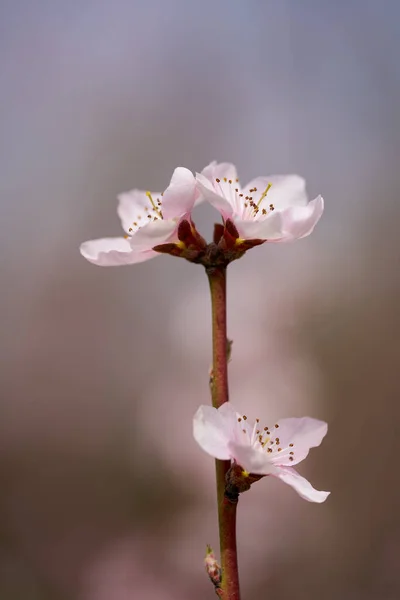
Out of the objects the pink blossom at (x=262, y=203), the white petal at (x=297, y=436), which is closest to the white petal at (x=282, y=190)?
the pink blossom at (x=262, y=203)

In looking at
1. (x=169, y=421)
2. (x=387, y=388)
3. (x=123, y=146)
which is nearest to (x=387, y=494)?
(x=387, y=388)

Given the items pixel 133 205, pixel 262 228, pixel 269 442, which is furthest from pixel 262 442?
pixel 133 205

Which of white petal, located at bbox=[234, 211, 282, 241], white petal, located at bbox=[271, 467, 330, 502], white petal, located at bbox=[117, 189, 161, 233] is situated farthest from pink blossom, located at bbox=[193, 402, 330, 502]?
white petal, located at bbox=[117, 189, 161, 233]

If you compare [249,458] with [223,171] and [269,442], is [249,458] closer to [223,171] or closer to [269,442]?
[269,442]

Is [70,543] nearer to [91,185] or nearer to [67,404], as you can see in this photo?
[67,404]

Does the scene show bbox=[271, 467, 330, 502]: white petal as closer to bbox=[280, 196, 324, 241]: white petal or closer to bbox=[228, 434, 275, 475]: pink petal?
bbox=[228, 434, 275, 475]: pink petal

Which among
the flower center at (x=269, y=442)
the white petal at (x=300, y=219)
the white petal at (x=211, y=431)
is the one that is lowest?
the flower center at (x=269, y=442)

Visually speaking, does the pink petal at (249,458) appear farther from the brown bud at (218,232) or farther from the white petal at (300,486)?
the brown bud at (218,232)

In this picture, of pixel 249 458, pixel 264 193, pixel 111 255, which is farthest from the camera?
pixel 264 193
